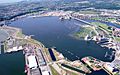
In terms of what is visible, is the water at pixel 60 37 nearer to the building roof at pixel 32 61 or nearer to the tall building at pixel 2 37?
the tall building at pixel 2 37

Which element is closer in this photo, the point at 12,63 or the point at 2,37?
the point at 12,63

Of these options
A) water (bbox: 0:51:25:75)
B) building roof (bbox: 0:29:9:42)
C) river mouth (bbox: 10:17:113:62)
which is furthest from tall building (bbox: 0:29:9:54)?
river mouth (bbox: 10:17:113:62)

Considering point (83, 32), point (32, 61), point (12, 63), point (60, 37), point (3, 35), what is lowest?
point (12, 63)

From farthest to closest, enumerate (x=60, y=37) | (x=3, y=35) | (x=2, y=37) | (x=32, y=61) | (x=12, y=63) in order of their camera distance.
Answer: (x=3, y=35), (x=2, y=37), (x=60, y=37), (x=12, y=63), (x=32, y=61)

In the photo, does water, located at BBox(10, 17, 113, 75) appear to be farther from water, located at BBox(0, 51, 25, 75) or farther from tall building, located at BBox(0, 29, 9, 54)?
water, located at BBox(0, 51, 25, 75)

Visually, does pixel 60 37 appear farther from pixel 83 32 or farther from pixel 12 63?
pixel 12 63

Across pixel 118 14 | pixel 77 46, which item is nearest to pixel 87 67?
pixel 77 46


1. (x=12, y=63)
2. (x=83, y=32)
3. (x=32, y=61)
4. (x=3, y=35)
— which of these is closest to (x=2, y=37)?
(x=3, y=35)
